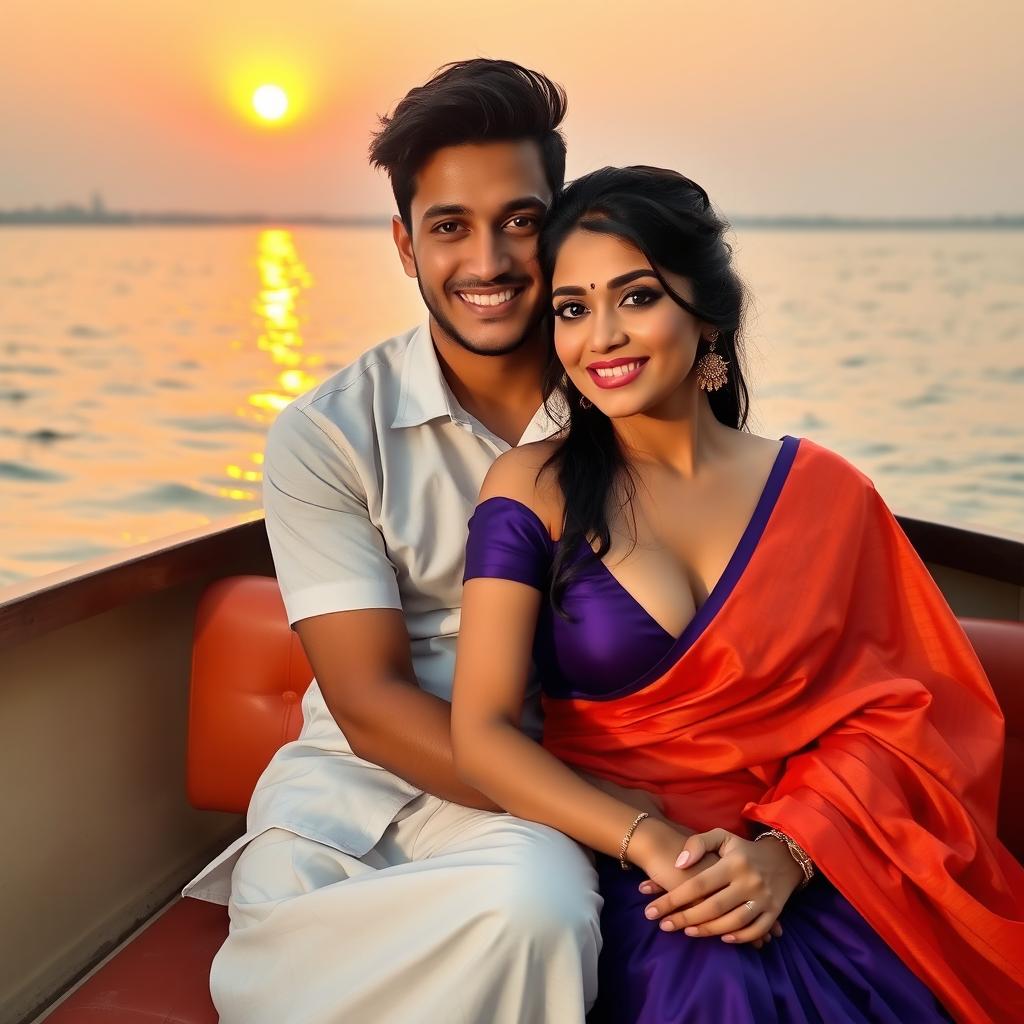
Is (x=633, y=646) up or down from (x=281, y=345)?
up


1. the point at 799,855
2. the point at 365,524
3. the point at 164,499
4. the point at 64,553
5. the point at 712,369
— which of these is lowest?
the point at 64,553

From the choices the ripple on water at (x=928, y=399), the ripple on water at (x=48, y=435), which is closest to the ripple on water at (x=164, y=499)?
the ripple on water at (x=48, y=435)

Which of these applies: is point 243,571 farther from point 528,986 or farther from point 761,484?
point 528,986

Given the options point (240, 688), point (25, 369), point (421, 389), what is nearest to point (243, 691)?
point (240, 688)

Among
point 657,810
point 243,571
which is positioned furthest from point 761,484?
point 243,571

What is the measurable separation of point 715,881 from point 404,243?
127 centimetres

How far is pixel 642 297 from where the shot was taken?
5.52 feet

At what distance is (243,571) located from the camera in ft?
8.38

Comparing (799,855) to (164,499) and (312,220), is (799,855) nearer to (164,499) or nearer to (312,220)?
(164,499)

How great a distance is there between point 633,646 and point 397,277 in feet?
62.6

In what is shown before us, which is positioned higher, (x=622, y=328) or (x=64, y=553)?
(x=622, y=328)

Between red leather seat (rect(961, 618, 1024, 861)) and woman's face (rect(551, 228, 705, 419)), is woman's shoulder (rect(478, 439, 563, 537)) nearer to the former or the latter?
woman's face (rect(551, 228, 705, 419))

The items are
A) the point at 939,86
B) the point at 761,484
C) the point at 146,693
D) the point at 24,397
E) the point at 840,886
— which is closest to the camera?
the point at 840,886

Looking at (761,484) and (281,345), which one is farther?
(281,345)
